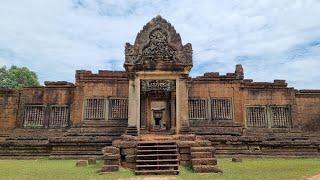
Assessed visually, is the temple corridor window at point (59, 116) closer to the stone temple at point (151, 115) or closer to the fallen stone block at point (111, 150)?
the stone temple at point (151, 115)

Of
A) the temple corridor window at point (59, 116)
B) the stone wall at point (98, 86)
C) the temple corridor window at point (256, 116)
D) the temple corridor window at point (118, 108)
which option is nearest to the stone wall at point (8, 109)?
the temple corridor window at point (59, 116)

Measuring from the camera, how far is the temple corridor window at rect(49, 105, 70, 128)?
22750 mm

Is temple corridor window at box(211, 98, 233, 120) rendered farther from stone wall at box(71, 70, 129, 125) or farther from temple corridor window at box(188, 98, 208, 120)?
stone wall at box(71, 70, 129, 125)

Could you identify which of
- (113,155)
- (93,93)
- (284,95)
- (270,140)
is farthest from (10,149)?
(284,95)

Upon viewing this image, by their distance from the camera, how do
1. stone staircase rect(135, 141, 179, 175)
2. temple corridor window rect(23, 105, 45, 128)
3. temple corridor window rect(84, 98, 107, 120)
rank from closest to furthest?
1. stone staircase rect(135, 141, 179, 175)
2. temple corridor window rect(84, 98, 107, 120)
3. temple corridor window rect(23, 105, 45, 128)

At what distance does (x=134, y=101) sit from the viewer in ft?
53.4

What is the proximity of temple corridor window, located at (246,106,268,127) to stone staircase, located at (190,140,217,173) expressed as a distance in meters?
10.0

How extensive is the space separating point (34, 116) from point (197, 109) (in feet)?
35.3

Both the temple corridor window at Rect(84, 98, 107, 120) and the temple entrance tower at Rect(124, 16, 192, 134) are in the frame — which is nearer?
the temple entrance tower at Rect(124, 16, 192, 134)

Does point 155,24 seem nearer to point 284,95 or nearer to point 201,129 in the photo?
point 201,129

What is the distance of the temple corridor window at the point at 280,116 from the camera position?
22.9 metres

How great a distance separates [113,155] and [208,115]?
10.9m

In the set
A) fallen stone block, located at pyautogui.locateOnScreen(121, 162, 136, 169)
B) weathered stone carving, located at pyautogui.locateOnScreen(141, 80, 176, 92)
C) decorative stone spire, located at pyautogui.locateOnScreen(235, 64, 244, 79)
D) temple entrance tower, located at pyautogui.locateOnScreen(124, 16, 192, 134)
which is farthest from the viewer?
decorative stone spire, located at pyautogui.locateOnScreen(235, 64, 244, 79)

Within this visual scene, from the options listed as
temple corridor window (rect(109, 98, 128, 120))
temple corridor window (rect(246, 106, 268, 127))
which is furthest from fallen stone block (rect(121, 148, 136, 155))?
temple corridor window (rect(246, 106, 268, 127))
